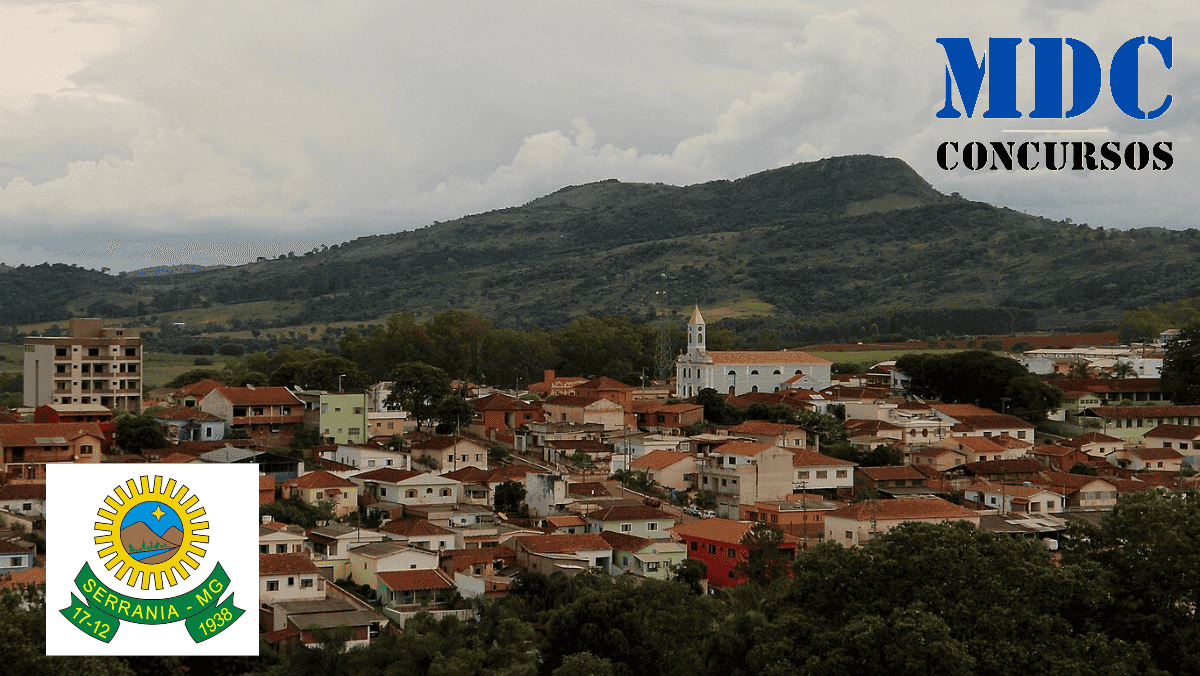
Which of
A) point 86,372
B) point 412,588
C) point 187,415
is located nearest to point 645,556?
point 412,588

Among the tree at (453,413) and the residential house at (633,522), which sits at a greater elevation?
the tree at (453,413)

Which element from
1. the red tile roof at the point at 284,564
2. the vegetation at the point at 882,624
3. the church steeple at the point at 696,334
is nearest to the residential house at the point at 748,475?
the red tile roof at the point at 284,564

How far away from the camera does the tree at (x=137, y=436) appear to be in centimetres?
4066

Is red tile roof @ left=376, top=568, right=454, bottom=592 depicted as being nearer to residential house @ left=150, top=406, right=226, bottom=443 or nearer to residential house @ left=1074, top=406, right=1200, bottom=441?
residential house @ left=150, top=406, right=226, bottom=443

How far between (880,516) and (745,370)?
3341cm

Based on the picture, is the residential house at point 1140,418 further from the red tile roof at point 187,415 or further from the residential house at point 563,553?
the red tile roof at point 187,415

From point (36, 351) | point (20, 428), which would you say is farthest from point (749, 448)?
point (36, 351)

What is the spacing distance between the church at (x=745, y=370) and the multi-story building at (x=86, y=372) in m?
25.6

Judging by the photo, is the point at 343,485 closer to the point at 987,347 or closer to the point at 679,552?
the point at 679,552

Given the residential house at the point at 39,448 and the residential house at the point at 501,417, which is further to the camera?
the residential house at the point at 501,417

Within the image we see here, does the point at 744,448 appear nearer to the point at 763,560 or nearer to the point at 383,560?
the point at 763,560

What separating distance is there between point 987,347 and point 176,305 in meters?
111

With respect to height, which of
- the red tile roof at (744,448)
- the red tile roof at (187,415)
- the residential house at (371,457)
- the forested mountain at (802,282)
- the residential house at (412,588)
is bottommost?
the residential house at (412,588)

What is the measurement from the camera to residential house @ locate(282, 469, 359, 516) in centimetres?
3562
